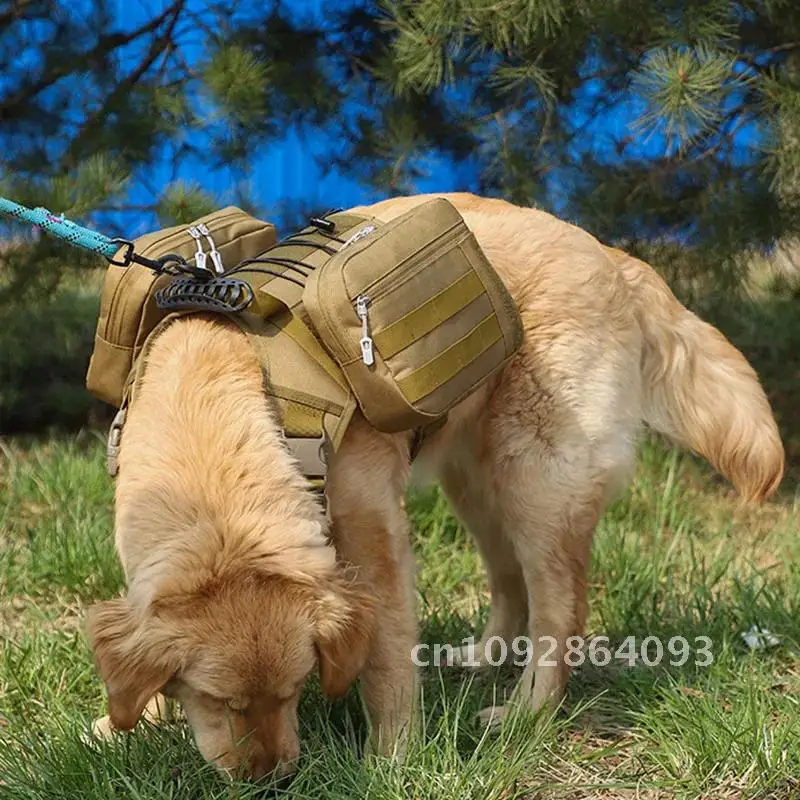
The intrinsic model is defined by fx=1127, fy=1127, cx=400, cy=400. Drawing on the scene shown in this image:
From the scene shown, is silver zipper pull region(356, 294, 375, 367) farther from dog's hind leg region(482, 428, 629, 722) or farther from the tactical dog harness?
dog's hind leg region(482, 428, 629, 722)

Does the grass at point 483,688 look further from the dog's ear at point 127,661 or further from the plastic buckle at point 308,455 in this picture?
the plastic buckle at point 308,455

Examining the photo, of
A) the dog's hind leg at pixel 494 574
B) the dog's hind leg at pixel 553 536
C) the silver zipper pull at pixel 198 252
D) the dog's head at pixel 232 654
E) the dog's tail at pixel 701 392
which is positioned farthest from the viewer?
the dog's hind leg at pixel 494 574

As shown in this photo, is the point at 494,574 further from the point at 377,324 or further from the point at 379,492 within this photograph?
the point at 377,324

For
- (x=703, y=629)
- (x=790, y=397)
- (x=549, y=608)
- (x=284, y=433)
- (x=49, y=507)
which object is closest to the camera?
(x=284, y=433)

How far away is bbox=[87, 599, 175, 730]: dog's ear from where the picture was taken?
2.48 meters

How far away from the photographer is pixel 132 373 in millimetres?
2949

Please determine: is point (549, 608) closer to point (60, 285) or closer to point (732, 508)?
point (732, 508)

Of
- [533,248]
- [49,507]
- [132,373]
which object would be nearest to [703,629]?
[533,248]

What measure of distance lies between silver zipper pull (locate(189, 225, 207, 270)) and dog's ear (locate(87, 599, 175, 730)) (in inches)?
38.1

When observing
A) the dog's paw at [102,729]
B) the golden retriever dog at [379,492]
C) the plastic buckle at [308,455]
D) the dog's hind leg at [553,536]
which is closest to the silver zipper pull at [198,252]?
the golden retriever dog at [379,492]

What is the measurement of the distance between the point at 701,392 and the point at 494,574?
0.92 meters

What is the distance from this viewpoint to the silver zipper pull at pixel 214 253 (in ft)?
10.3

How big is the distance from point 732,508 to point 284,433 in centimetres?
304

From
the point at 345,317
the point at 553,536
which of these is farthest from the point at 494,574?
the point at 345,317
